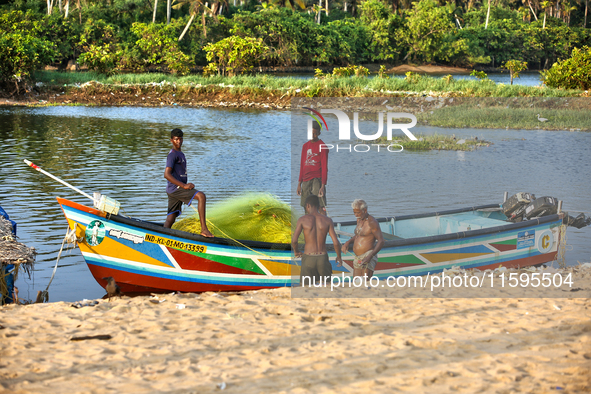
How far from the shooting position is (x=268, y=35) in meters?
55.4

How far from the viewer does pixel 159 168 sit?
1576cm

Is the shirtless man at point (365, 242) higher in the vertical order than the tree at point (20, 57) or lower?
lower

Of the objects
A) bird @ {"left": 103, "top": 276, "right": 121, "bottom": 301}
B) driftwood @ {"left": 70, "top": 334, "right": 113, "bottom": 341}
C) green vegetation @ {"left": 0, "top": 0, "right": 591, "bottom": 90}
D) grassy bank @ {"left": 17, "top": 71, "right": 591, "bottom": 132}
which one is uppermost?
green vegetation @ {"left": 0, "top": 0, "right": 591, "bottom": 90}

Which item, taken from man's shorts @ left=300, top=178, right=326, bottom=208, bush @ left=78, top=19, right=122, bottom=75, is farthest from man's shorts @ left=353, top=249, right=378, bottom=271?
bush @ left=78, top=19, right=122, bottom=75

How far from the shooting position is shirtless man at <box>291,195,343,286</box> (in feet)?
21.0

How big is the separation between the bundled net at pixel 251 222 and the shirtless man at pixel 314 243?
847 millimetres

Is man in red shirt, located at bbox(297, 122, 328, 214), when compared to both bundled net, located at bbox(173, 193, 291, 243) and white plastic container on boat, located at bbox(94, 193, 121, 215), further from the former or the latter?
white plastic container on boat, located at bbox(94, 193, 121, 215)

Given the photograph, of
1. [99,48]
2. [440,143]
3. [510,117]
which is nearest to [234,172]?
[440,143]

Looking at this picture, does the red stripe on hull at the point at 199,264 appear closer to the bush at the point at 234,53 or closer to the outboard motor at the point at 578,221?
the outboard motor at the point at 578,221

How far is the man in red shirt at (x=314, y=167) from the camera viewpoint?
25.2 ft

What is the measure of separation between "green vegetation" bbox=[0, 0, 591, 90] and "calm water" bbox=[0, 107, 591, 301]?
1247 cm

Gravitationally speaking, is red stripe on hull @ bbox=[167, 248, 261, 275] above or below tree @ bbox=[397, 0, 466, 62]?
below

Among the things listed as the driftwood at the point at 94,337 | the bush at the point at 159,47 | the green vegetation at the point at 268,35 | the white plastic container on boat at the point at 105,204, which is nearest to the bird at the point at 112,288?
the white plastic container on boat at the point at 105,204

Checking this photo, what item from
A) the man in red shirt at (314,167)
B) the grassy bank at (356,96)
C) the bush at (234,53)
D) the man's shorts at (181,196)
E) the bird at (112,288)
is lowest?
the bird at (112,288)
